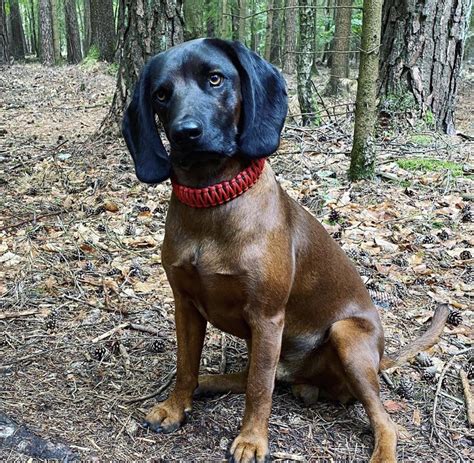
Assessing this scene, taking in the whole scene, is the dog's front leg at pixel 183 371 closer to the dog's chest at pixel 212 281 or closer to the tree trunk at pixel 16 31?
the dog's chest at pixel 212 281

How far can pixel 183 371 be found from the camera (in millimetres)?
3049

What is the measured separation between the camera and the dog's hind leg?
278cm

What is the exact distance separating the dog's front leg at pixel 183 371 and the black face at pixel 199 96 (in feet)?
2.77

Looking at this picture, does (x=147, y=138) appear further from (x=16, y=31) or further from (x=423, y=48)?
(x=16, y=31)

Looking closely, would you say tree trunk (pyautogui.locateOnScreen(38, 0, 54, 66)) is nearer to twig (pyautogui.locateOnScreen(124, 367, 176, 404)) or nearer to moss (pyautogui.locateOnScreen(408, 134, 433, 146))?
moss (pyautogui.locateOnScreen(408, 134, 433, 146))

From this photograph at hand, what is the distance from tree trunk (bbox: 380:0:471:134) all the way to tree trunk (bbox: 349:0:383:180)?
1.76 m

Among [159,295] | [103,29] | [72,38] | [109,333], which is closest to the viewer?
[109,333]

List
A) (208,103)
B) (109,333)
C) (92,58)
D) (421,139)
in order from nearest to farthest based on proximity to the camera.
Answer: (208,103), (109,333), (421,139), (92,58)

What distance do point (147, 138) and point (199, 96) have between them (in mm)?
392

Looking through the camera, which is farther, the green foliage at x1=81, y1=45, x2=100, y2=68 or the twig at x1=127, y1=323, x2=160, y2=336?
the green foliage at x1=81, y1=45, x2=100, y2=68

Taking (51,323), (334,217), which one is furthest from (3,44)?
(51,323)

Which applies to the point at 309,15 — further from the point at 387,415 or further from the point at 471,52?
the point at 471,52

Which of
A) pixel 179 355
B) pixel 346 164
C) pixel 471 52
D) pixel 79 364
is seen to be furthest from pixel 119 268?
pixel 471 52

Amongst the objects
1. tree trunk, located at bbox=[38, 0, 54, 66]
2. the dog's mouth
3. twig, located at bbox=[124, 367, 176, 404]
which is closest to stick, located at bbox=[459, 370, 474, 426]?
twig, located at bbox=[124, 367, 176, 404]
